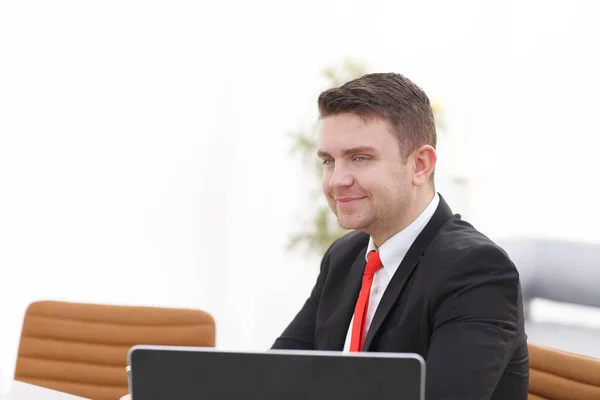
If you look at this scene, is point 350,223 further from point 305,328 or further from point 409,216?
point 305,328

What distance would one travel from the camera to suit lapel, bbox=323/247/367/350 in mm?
1747

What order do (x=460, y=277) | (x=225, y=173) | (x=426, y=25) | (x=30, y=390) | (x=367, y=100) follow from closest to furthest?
(x=460, y=277), (x=367, y=100), (x=30, y=390), (x=426, y=25), (x=225, y=173)

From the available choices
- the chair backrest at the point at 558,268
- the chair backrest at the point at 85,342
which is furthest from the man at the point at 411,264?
the chair backrest at the point at 558,268

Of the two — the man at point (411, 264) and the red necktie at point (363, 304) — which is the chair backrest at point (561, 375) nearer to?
the man at point (411, 264)

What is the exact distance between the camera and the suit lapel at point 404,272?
62.7 inches

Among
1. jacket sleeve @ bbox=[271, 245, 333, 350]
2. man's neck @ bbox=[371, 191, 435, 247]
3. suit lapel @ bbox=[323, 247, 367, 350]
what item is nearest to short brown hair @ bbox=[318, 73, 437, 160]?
man's neck @ bbox=[371, 191, 435, 247]

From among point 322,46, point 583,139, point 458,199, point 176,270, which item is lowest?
point 176,270

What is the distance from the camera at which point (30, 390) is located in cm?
175

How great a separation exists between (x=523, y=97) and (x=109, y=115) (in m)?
2.33

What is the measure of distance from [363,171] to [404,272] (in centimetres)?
22

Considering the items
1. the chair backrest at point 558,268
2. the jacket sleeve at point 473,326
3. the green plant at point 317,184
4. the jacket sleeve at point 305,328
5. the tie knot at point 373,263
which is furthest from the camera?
the green plant at point 317,184

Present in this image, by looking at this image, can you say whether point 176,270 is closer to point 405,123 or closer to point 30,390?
point 30,390

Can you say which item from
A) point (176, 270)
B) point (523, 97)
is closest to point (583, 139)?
point (523, 97)

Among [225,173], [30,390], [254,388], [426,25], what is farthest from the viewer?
[225,173]
